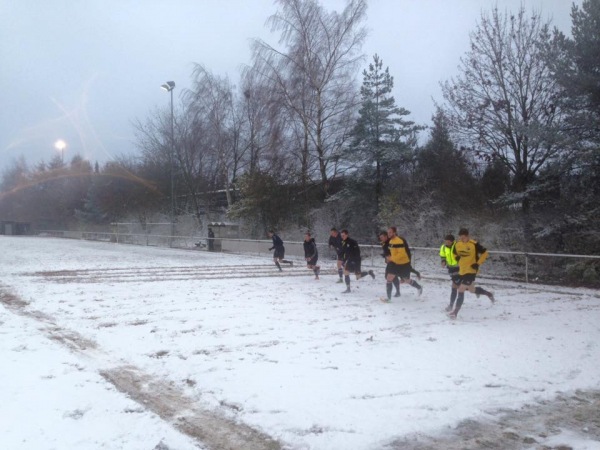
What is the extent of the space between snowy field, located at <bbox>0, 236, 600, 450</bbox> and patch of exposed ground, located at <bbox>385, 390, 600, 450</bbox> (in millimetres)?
19

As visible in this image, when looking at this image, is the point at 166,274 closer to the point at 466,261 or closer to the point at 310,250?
the point at 310,250

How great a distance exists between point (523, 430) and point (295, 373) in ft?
8.25

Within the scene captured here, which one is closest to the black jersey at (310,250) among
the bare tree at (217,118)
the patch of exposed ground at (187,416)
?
Answer: the patch of exposed ground at (187,416)

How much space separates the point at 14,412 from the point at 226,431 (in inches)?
79.8

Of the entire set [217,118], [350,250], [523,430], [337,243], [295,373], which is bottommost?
[523,430]

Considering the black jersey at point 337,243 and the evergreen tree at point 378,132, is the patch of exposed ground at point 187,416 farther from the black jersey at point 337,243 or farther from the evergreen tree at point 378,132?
the evergreen tree at point 378,132

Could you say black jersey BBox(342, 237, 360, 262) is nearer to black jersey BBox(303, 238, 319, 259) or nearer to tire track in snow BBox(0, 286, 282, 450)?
black jersey BBox(303, 238, 319, 259)

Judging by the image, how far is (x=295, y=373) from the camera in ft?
19.2

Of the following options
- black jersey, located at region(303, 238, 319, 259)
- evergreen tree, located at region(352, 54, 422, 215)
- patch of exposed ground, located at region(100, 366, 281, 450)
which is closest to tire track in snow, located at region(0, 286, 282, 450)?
patch of exposed ground, located at region(100, 366, 281, 450)

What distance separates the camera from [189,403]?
4941 millimetres

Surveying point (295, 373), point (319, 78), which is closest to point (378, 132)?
point (319, 78)

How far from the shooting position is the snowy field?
4.24 m

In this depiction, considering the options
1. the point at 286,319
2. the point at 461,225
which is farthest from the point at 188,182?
the point at 286,319

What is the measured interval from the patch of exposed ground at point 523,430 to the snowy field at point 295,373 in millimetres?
19
